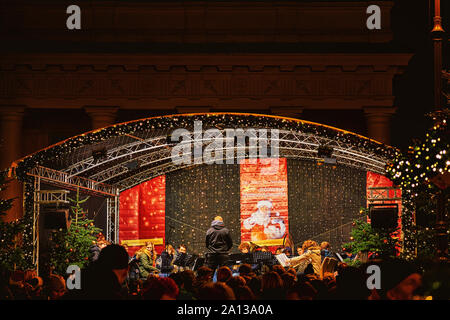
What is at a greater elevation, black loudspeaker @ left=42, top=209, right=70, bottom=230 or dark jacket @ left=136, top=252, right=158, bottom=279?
black loudspeaker @ left=42, top=209, right=70, bottom=230

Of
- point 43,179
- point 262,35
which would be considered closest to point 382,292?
point 43,179

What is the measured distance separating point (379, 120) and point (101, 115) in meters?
13.1

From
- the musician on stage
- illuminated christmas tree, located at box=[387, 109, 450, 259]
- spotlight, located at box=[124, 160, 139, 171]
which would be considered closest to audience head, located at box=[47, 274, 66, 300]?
illuminated christmas tree, located at box=[387, 109, 450, 259]

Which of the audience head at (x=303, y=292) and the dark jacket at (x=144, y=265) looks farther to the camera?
the dark jacket at (x=144, y=265)

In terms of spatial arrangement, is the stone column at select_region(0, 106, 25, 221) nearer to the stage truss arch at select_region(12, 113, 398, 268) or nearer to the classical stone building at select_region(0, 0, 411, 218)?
the classical stone building at select_region(0, 0, 411, 218)

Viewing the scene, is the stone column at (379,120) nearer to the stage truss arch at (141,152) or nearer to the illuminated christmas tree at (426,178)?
the stage truss arch at (141,152)

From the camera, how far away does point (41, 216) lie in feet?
64.7

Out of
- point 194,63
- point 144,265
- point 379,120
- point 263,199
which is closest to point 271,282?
point 144,265

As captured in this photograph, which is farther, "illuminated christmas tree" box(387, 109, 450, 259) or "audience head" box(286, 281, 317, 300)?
"illuminated christmas tree" box(387, 109, 450, 259)

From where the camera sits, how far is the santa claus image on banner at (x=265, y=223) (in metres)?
32.4

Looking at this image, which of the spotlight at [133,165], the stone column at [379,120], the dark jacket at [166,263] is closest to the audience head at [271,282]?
the dark jacket at [166,263]

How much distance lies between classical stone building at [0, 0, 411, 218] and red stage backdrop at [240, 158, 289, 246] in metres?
2.72

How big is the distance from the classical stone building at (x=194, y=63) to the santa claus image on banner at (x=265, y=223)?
15.0 feet

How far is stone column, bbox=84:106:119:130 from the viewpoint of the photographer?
107ft
